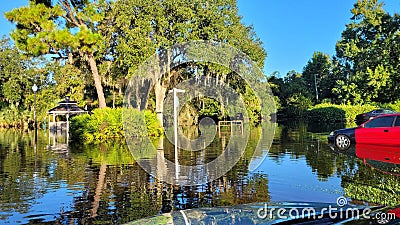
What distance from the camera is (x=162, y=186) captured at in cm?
806

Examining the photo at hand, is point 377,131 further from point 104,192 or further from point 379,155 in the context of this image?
point 104,192

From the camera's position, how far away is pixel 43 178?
923 centimetres

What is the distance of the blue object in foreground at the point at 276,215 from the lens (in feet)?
8.70

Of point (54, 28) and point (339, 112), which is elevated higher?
point (54, 28)

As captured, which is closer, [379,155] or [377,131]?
[379,155]

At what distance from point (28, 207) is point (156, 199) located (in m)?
2.09

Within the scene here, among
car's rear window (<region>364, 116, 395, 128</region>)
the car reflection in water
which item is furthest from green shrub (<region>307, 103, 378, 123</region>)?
the car reflection in water

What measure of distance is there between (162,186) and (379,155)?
696 cm

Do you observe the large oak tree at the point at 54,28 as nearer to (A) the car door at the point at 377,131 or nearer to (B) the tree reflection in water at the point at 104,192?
(B) the tree reflection in water at the point at 104,192

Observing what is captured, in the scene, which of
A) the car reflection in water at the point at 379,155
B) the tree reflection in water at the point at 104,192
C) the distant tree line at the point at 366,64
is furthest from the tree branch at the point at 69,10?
the distant tree line at the point at 366,64

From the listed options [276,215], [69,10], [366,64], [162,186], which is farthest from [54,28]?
[366,64]

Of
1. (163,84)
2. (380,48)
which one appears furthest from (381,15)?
(163,84)

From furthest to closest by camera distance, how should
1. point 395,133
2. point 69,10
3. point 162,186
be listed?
point 69,10 < point 395,133 < point 162,186

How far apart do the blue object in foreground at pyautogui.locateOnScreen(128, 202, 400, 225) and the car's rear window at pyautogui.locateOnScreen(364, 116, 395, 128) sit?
1182 centimetres
